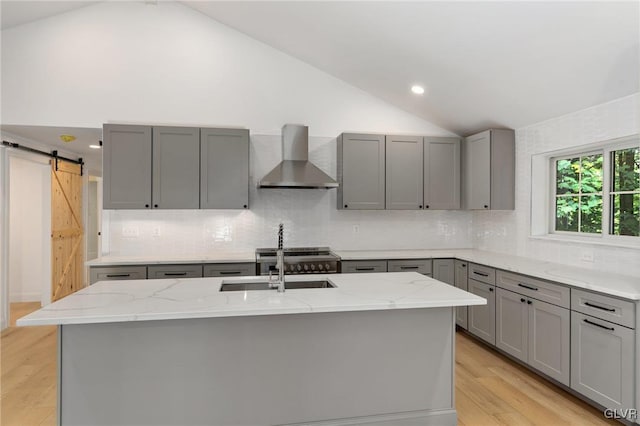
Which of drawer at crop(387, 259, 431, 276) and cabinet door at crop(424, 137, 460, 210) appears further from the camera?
cabinet door at crop(424, 137, 460, 210)

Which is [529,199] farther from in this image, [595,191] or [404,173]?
[404,173]

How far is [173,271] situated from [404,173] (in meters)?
2.82

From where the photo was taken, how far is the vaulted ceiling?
2.47 meters

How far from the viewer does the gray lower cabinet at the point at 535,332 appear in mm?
2785

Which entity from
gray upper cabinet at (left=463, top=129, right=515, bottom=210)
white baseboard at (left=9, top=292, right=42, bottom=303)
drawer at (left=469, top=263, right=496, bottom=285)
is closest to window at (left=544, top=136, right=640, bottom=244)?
gray upper cabinet at (left=463, top=129, right=515, bottom=210)

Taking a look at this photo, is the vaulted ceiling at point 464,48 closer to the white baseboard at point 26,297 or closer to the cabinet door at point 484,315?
the cabinet door at point 484,315

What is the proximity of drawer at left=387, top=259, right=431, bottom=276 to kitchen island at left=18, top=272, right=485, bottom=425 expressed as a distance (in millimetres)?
1724

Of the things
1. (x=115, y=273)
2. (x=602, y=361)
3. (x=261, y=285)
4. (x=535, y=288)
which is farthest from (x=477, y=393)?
(x=115, y=273)

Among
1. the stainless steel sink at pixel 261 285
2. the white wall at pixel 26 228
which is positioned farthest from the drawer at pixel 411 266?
the white wall at pixel 26 228

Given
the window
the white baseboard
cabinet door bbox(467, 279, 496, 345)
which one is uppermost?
the window

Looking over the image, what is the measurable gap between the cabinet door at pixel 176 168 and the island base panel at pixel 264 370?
2.11m

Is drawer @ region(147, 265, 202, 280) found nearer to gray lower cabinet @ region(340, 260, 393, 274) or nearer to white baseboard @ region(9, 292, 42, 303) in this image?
gray lower cabinet @ region(340, 260, 393, 274)

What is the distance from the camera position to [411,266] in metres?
4.17

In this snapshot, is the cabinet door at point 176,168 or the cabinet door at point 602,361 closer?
the cabinet door at point 602,361
